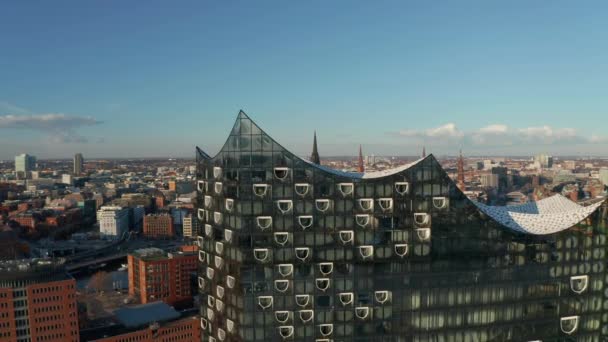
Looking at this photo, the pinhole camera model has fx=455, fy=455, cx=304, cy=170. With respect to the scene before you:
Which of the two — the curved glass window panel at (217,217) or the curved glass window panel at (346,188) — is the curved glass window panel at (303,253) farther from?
the curved glass window panel at (217,217)

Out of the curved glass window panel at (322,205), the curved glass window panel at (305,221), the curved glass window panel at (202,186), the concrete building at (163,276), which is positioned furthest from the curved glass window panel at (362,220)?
the concrete building at (163,276)

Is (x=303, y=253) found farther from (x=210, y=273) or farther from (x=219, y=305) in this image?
(x=219, y=305)

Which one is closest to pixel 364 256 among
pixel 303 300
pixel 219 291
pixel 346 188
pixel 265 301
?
pixel 346 188

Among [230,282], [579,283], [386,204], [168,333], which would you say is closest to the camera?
[230,282]

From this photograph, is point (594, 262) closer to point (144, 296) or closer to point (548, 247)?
point (548, 247)

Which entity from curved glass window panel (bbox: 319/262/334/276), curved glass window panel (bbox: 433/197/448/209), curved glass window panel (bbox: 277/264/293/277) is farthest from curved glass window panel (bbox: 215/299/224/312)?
curved glass window panel (bbox: 433/197/448/209)

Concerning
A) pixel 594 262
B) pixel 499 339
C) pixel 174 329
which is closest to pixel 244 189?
pixel 499 339
